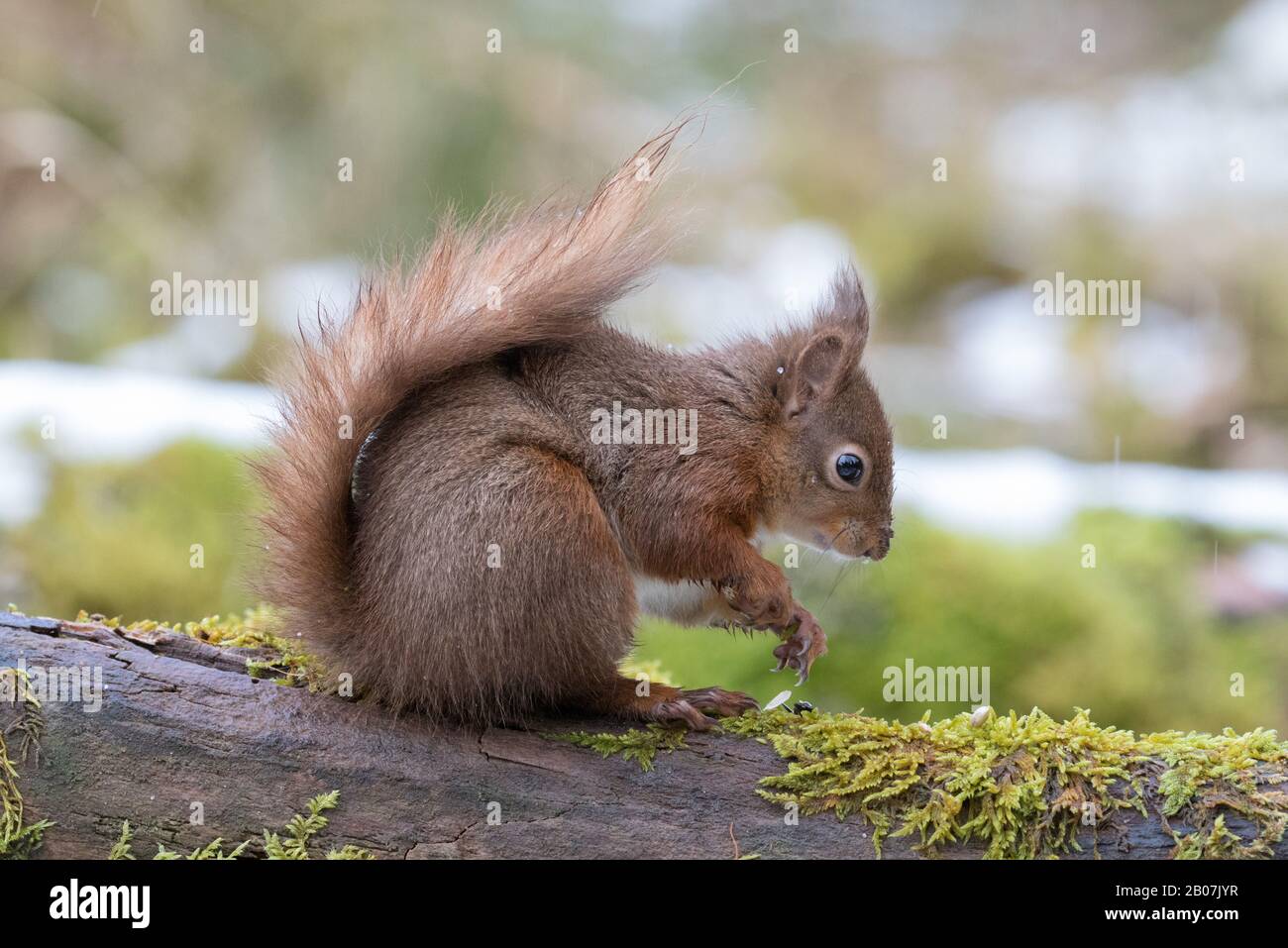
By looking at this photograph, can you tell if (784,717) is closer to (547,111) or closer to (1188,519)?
(1188,519)

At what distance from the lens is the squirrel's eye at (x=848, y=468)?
2.31m

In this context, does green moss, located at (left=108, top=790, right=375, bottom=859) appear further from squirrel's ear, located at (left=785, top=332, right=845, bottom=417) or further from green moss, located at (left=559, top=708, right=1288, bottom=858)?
squirrel's ear, located at (left=785, top=332, right=845, bottom=417)

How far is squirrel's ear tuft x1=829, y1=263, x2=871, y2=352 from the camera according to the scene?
237cm

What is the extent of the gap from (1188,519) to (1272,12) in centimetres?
380

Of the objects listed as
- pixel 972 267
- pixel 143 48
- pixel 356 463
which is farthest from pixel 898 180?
pixel 356 463

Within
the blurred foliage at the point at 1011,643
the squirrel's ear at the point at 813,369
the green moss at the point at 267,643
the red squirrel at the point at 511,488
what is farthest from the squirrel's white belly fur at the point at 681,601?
the blurred foliage at the point at 1011,643

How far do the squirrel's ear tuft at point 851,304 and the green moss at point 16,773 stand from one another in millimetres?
1676

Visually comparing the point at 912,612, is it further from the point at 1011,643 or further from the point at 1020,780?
the point at 1020,780

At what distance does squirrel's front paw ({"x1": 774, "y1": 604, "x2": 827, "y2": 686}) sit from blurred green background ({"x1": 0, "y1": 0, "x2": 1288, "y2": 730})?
4.82 feet

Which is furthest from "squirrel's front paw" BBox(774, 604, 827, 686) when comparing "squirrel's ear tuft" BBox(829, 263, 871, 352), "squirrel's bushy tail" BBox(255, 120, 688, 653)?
"squirrel's bushy tail" BBox(255, 120, 688, 653)

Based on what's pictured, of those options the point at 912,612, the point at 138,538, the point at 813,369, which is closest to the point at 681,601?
the point at 813,369

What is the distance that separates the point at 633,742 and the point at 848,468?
718 millimetres

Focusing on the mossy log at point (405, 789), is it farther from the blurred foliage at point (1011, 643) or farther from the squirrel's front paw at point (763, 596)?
the blurred foliage at point (1011, 643)

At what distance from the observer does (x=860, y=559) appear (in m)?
2.39
